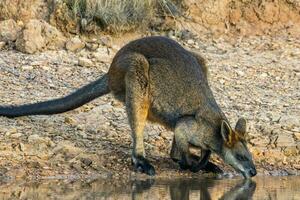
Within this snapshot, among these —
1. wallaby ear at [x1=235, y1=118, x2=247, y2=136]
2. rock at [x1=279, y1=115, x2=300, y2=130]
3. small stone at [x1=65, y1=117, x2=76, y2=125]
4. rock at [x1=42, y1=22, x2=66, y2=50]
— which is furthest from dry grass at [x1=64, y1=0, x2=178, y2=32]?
wallaby ear at [x1=235, y1=118, x2=247, y2=136]

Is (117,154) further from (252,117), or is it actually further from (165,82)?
(252,117)

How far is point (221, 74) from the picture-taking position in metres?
13.0

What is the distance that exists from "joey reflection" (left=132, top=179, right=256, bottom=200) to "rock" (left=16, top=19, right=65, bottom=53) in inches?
157

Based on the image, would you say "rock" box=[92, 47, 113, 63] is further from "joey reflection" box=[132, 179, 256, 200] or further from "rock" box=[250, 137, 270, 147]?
"joey reflection" box=[132, 179, 256, 200]

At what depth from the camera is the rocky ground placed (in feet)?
32.8

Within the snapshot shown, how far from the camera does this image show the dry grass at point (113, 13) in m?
13.7

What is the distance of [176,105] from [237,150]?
2.49 feet

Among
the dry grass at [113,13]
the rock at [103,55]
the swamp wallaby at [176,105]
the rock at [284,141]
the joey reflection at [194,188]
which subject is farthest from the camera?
the dry grass at [113,13]

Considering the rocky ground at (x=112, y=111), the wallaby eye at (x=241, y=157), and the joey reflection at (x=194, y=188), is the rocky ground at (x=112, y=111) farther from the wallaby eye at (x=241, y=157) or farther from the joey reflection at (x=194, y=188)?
the wallaby eye at (x=241, y=157)

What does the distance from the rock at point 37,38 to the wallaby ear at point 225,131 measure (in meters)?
4.09

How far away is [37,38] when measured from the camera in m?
13.0

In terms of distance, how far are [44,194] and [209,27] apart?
6338 mm

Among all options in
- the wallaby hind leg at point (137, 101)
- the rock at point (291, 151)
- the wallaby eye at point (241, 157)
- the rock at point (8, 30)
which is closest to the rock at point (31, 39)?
the rock at point (8, 30)

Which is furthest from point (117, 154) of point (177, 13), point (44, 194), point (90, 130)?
point (177, 13)
